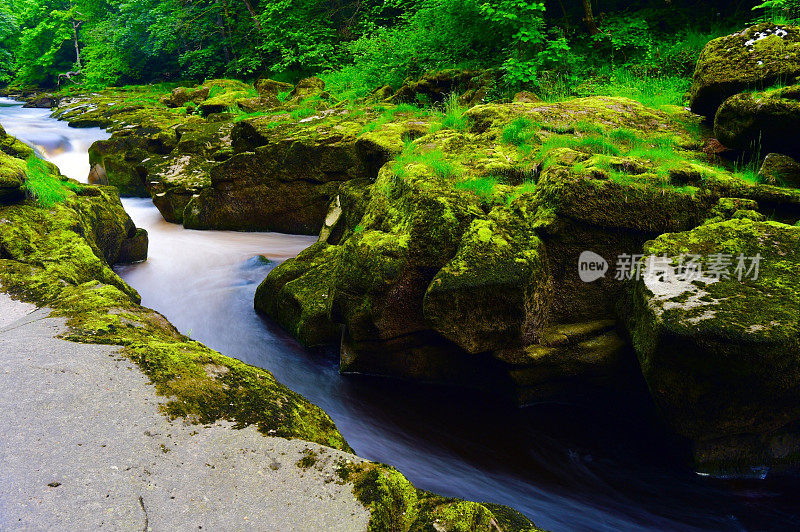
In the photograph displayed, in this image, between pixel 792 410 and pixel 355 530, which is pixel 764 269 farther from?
pixel 355 530

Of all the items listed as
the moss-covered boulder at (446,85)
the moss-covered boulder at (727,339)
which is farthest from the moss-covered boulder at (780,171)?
the moss-covered boulder at (446,85)

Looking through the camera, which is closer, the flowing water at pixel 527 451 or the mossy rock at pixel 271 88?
the flowing water at pixel 527 451

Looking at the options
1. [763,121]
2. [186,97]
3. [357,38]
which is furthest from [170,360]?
[357,38]

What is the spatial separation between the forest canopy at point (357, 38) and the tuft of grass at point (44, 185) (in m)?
7.89

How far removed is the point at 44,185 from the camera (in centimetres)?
702

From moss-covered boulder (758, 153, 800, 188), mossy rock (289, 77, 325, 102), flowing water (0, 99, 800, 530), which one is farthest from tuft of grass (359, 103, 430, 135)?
moss-covered boulder (758, 153, 800, 188)

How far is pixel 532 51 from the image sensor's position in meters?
10.9

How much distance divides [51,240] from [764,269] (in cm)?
727

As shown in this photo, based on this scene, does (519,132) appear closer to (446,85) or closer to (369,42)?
(446,85)

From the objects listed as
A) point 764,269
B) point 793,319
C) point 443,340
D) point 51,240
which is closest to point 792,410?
point 793,319

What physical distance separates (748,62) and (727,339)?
3.93 meters

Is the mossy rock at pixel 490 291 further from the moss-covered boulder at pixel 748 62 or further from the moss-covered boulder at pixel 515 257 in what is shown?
the moss-covered boulder at pixel 748 62

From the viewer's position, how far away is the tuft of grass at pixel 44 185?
6699 millimetres

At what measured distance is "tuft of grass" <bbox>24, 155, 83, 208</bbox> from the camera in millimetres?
6699
